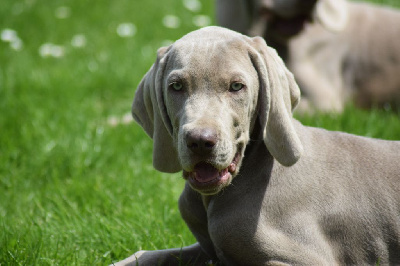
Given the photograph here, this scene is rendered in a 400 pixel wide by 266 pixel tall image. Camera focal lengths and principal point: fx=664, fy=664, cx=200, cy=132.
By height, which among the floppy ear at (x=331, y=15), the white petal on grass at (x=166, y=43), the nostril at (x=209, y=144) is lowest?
the white petal on grass at (x=166, y=43)

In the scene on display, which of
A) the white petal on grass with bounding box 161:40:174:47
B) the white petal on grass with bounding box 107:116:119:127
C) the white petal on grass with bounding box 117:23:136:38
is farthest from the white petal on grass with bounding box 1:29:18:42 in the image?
the white petal on grass with bounding box 107:116:119:127

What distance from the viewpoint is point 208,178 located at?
306 centimetres

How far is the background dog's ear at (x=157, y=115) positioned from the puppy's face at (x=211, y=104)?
0.20 feet

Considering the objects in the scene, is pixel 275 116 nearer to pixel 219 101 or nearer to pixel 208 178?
pixel 219 101

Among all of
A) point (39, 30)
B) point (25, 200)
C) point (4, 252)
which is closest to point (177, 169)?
point (4, 252)

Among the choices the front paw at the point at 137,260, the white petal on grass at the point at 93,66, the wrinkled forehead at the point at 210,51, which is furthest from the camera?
the white petal on grass at the point at 93,66

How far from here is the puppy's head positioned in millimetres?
2992

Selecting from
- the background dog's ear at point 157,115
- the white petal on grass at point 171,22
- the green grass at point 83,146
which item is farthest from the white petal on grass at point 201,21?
the background dog's ear at point 157,115

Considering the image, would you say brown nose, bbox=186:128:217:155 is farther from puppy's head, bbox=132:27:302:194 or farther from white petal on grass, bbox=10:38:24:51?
white petal on grass, bbox=10:38:24:51

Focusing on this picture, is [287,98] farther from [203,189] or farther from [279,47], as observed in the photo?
[279,47]

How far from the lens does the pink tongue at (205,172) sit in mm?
3064

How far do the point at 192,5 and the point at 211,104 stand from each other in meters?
6.23

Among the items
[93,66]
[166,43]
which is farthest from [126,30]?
[93,66]

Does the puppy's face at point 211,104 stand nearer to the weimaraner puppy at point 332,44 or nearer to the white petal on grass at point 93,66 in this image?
the weimaraner puppy at point 332,44
